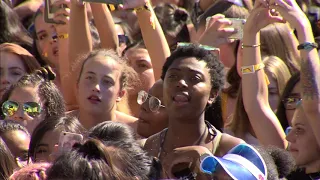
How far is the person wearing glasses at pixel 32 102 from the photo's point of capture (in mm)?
4953

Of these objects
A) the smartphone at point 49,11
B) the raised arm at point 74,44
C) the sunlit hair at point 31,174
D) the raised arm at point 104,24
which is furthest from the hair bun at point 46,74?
the sunlit hair at point 31,174

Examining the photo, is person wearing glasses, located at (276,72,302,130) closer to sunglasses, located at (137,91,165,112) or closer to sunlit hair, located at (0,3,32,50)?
sunglasses, located at (137,91,165,112)

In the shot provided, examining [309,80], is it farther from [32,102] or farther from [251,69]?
[32,102]

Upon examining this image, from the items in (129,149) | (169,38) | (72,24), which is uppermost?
(129,149)

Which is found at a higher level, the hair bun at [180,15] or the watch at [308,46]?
the watch at [308,46]

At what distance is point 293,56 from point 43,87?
5.82ft

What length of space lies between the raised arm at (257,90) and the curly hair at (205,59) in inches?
21.1

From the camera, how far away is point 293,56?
5625 millimetres

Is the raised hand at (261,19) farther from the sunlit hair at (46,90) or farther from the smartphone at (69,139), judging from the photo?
the smartphone at (69,139)

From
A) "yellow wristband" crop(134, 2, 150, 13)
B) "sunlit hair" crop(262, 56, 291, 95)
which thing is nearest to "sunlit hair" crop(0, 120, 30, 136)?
"yellow wristband" crop(134, 2, 150, 13)

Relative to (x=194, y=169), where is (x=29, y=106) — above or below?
below

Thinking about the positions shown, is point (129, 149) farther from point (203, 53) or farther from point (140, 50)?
point (140, 50)

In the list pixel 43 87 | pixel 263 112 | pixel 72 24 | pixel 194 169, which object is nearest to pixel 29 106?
pixel 43 87

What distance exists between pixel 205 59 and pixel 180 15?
2.37m
